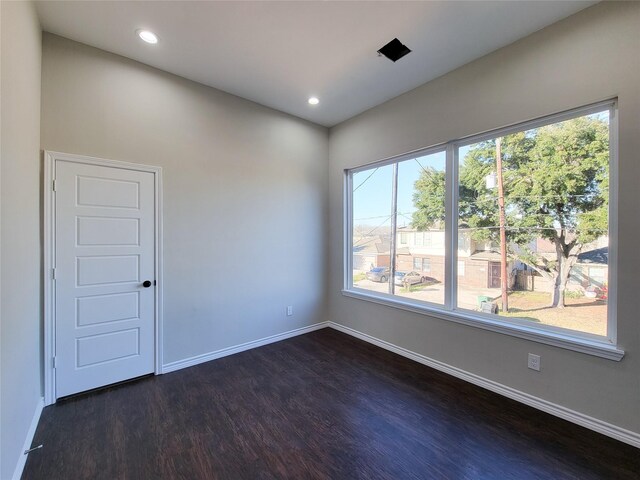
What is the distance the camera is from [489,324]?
8.51 feet

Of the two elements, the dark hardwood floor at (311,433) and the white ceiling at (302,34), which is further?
the white ceiling at (302,34)

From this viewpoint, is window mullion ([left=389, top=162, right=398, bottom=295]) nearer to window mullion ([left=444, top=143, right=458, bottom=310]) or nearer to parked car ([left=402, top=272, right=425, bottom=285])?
parked car ([left=402, top=272, right=425, bottom=285])

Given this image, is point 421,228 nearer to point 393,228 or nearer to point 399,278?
point 393,228

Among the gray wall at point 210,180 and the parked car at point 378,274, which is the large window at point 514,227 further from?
the gray wall at point 210,180

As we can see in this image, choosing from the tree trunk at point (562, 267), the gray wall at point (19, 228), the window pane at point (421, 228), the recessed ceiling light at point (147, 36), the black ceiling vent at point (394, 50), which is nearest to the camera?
the gray wall at point (19, 228)

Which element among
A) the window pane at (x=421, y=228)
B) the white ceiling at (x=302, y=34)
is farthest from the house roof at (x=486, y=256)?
the white ceiling at (x=302, y=34)

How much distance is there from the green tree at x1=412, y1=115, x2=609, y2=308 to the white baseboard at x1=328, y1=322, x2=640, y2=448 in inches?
32.7

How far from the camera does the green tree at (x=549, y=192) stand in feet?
7.04

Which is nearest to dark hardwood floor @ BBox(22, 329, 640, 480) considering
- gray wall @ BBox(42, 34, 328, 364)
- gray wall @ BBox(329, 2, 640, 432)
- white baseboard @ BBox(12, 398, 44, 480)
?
white baseboard @ BBox(12, 398, 44, 480)

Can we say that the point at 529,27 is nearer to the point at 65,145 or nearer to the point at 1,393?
the point at 65,145

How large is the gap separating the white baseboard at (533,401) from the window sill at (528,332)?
0.49 m

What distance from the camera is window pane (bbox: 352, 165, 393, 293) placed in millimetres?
3771

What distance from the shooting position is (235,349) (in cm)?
340

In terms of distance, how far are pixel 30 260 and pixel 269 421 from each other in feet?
7.04
